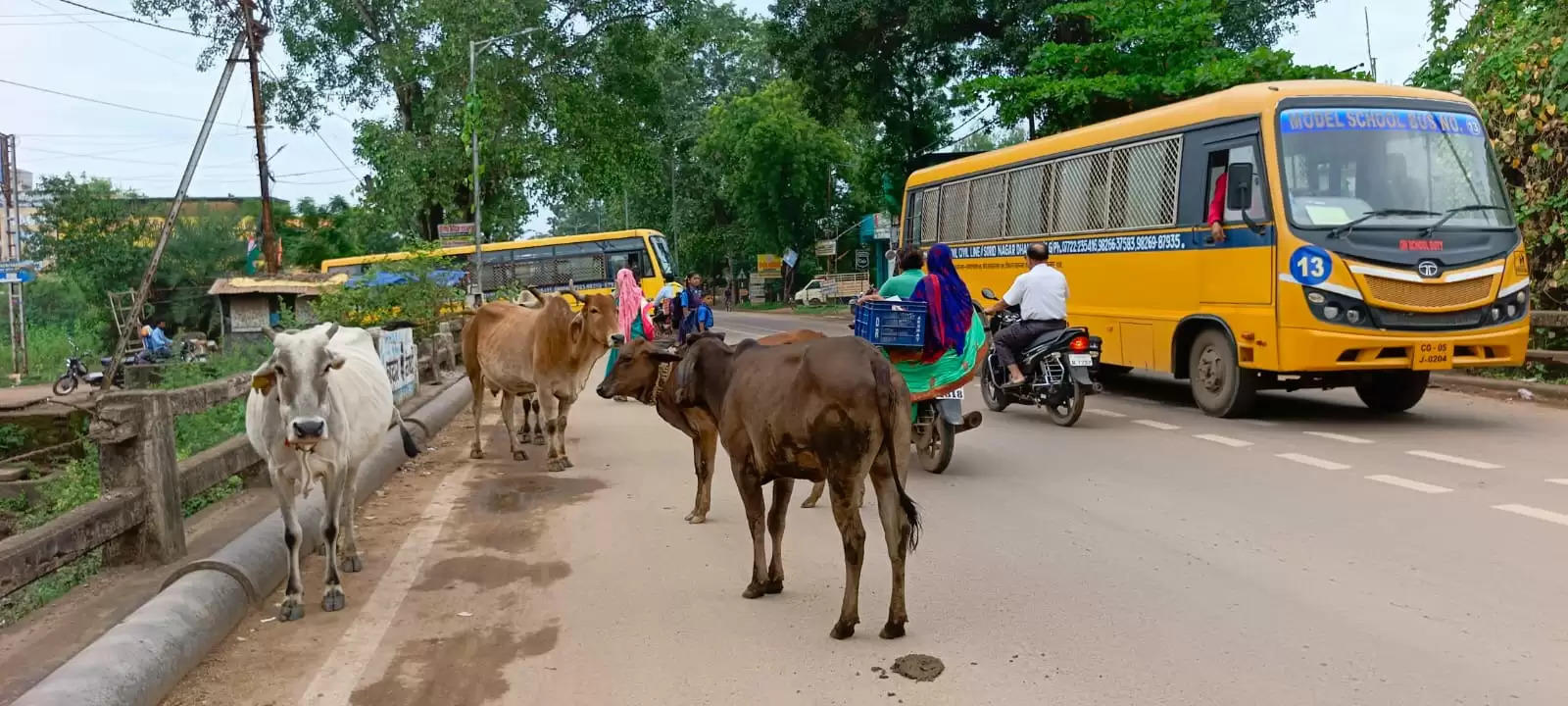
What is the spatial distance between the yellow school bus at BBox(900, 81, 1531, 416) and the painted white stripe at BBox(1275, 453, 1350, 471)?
1.35 metres

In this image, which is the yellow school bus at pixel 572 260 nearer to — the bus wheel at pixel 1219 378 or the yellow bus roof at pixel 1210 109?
the yellow bus roof at pixel 1210 109

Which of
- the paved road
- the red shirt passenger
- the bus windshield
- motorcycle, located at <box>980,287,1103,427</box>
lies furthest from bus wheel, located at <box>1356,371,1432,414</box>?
motorcycle, located at <box>980,287,1103,427</box>

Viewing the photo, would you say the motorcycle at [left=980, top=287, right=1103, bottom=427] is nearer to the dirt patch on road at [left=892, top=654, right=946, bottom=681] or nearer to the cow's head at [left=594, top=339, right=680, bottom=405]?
the cow's head at [left=594, top=339, right=680, bottom=405]

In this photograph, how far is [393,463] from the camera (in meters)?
9.68

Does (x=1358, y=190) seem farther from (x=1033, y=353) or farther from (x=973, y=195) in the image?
(x=973, y=195)

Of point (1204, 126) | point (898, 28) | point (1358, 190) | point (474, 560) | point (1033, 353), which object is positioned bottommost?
point (474, 560)

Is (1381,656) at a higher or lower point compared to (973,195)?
lower


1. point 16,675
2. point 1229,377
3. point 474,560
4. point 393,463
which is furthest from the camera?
point 1229,377

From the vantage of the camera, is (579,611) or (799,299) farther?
(799,299)

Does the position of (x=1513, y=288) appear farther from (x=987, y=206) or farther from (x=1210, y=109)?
(x=987, y=206)

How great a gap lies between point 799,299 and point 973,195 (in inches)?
1567

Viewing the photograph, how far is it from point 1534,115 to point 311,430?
14484 millimetres

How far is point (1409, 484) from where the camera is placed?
26.1ft

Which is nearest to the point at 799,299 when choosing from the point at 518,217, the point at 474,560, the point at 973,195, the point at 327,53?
the point at 518,217
